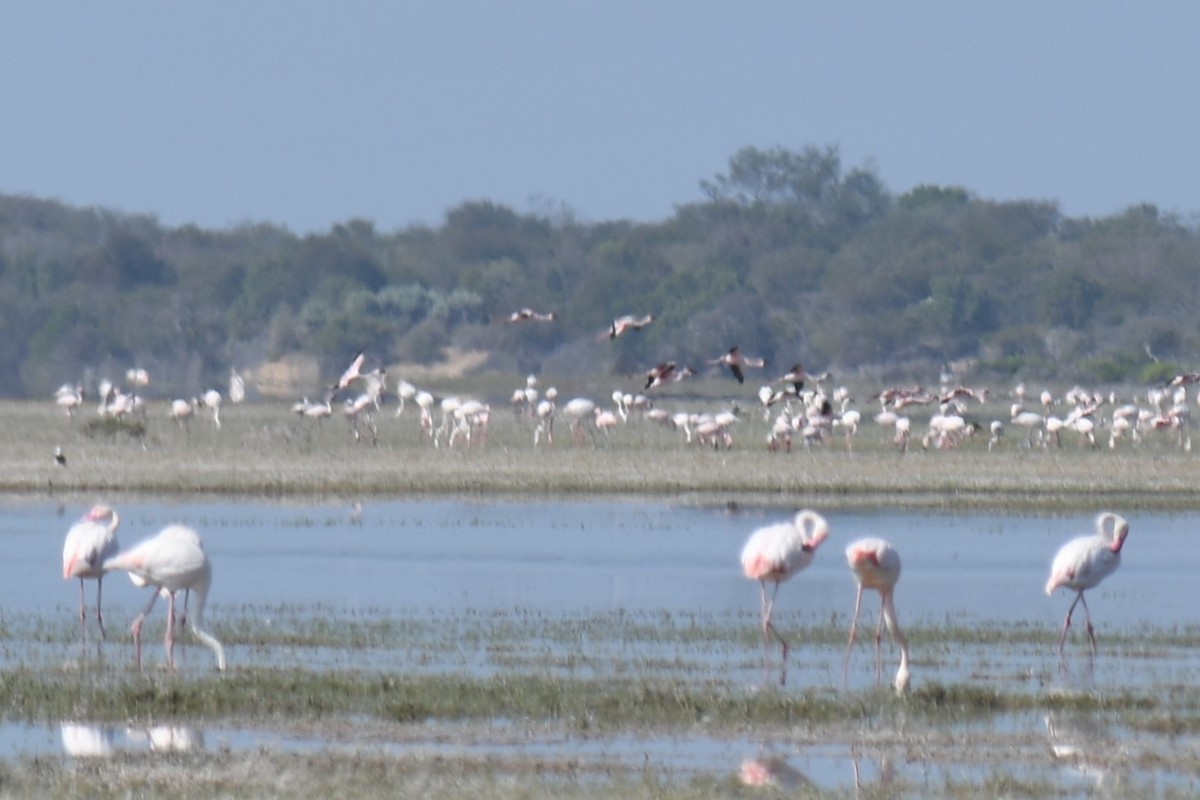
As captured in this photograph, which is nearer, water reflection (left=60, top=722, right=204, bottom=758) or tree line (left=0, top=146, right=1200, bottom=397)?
water reflection (left=60, top=722, right=204, bottom=758)

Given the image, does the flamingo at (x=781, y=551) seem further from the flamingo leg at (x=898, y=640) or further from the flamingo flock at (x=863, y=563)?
the flamingo leg at (x=898, y=640)

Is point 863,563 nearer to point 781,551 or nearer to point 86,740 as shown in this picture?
point 781,551

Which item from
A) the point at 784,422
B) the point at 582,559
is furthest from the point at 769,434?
the point at 582,559

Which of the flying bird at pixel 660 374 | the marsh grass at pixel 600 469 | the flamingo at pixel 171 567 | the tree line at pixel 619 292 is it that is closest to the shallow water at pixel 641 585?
the flamingo at pixel 171 567

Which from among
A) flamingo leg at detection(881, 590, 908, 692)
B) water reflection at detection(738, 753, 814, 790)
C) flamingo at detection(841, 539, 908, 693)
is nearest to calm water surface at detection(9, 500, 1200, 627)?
flamingo at detection(841, 539, 908, 693)

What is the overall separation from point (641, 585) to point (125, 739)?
634 cm

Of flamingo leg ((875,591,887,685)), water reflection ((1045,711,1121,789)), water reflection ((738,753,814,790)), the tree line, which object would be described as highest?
the tree line

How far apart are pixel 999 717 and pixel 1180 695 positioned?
3.20ft

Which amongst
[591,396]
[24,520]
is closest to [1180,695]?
[24,520]

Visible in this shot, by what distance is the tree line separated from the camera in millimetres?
66812

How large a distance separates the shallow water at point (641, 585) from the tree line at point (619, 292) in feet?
131

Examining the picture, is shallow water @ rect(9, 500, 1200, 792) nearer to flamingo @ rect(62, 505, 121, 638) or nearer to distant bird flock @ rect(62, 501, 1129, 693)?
distant bird flock @ rect(62, 501, 1129, 693)

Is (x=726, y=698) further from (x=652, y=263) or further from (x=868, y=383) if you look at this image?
(x=652, y=263)

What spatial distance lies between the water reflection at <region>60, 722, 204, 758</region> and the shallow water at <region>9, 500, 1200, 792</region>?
0.03 metres
